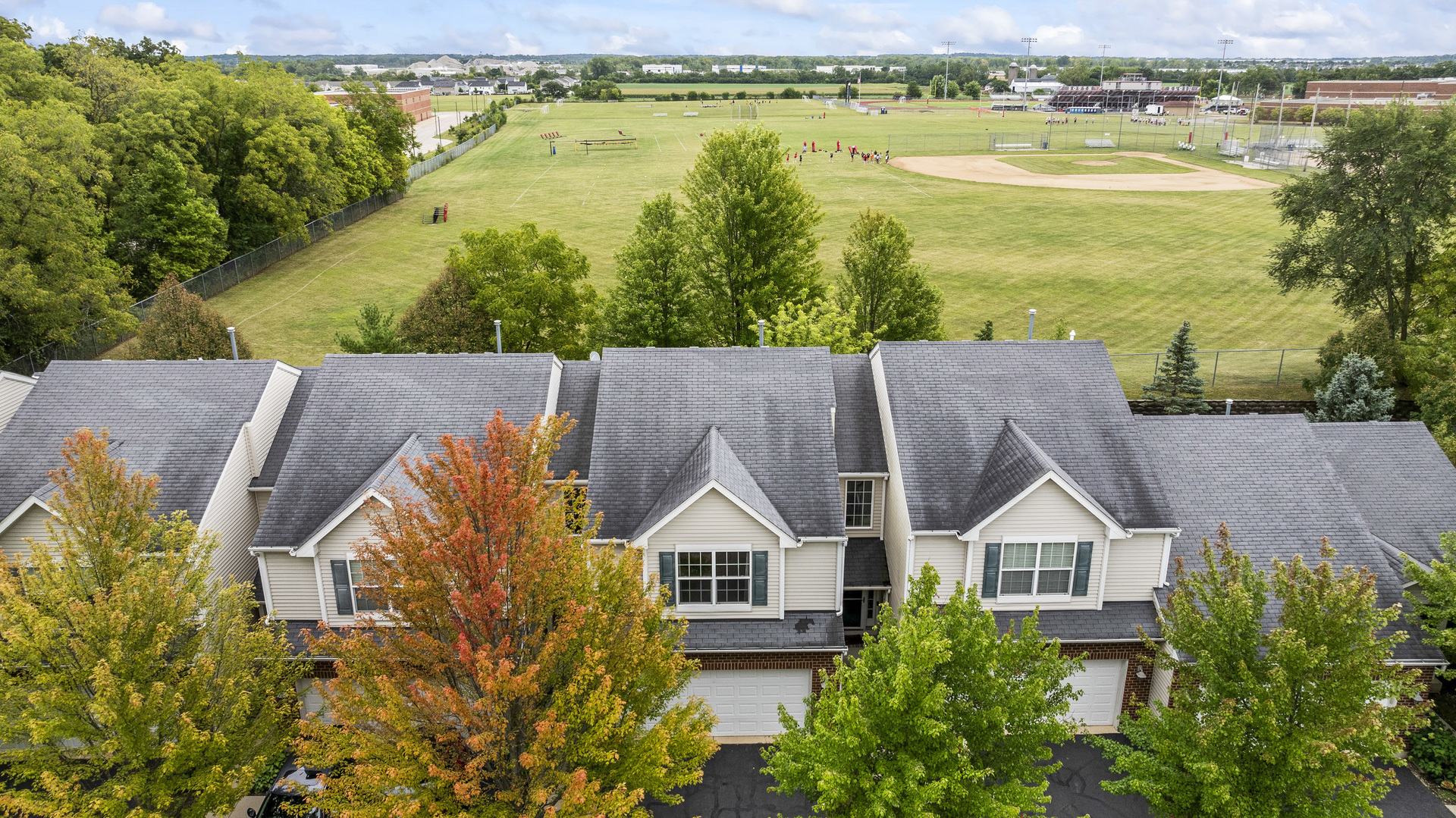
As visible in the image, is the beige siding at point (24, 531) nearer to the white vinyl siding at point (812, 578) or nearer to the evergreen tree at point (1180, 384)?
the white vinyl siding at point (812, 578)

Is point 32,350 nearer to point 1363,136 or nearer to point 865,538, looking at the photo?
point 865,538

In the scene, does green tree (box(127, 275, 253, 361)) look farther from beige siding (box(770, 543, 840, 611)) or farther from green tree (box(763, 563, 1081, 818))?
green tree (box(763, 563, 1081, 818))

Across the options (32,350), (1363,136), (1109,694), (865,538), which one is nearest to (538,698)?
(865,538)

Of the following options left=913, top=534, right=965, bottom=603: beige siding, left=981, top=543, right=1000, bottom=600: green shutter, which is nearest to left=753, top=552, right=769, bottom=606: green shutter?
left=913, top=534, right=965, bottom=603: beige siding

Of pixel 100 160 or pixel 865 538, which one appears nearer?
pixel 865 538

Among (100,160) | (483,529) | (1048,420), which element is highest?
(100,160)

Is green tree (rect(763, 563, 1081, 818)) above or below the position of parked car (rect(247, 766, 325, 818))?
above

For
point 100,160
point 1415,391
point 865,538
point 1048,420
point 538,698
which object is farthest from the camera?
point 100,160
